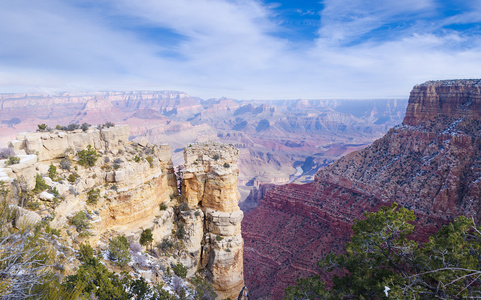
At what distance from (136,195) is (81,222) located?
4227 mm

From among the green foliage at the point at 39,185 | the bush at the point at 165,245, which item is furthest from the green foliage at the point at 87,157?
the bush at the point at 165,245

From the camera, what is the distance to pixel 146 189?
18500mm

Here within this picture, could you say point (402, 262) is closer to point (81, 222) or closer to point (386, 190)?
point (81, 222)

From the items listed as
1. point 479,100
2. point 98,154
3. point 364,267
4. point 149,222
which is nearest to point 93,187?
point 98,154

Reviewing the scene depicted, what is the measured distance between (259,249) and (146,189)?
106ft

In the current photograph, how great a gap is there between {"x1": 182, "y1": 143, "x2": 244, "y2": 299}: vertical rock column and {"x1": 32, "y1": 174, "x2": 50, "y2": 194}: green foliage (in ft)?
33.3

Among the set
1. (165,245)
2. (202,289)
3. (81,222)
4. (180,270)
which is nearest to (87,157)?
(81,222)

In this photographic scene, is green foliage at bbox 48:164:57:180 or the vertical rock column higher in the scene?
green foliage at bbox 48:164:57:180

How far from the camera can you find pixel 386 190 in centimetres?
4128

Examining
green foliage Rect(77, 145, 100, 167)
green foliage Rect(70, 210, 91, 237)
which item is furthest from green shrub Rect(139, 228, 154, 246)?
green foliage Rect(77, 145, 100, 167)

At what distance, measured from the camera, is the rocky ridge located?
13336mm

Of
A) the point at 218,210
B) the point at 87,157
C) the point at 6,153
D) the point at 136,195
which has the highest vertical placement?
the point at 6,153

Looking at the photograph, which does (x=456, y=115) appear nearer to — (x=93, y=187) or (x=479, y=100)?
(x=479, y=100)

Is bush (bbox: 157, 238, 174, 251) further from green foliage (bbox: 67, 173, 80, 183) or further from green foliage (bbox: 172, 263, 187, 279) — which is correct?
green foliage (bbox: 67, 173, 80, 183)
